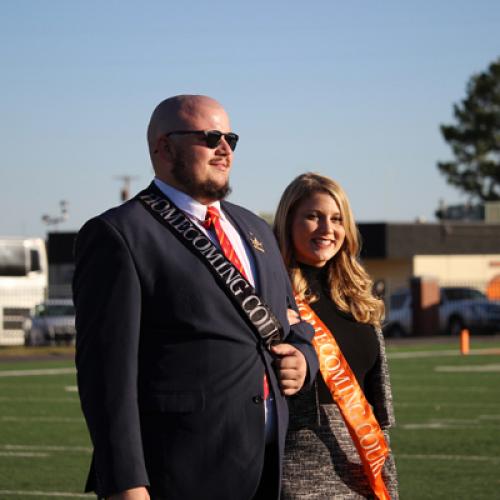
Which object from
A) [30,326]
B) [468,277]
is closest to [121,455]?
[30,326]

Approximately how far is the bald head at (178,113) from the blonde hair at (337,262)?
49.8 inches

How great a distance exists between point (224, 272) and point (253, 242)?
30cm

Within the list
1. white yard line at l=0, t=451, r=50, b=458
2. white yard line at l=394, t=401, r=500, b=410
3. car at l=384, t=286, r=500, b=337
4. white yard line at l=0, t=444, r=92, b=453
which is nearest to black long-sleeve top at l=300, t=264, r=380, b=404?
white yard line at l=0, t=451, r=50, b=458

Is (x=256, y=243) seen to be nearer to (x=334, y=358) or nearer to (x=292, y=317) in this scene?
(x=292, y=317)

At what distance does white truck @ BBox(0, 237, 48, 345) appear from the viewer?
39.9 m

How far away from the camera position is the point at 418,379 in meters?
21.5

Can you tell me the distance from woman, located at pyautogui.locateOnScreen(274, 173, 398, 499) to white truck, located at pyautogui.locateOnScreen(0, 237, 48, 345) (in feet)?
115

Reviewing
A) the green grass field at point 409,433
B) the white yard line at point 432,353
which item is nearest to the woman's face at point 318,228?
the green grass field at point 409,433

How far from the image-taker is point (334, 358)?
5.34m

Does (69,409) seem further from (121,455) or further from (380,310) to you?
(121,455)

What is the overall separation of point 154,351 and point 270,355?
0.39 metres

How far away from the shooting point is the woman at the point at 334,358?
17.0 ft

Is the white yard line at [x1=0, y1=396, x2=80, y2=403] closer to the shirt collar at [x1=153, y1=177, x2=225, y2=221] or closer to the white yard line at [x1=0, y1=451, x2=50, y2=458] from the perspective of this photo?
the white yard line at [x1=0, y1=451, x2=50, y2=458]

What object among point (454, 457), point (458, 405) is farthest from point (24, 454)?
point (458, 405)
